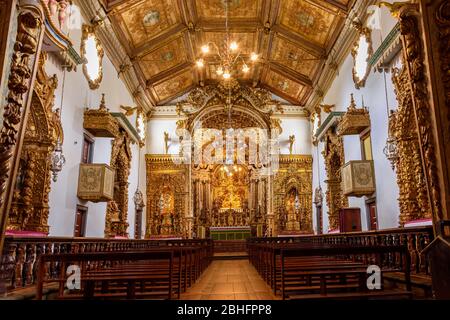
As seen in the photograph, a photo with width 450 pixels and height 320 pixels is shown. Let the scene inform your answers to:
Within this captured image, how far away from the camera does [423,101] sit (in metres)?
3.67

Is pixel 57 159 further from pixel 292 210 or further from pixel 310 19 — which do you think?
pixel 292 210

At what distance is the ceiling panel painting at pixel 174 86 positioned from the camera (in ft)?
58.7

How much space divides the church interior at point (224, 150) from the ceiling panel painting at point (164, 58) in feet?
0.32

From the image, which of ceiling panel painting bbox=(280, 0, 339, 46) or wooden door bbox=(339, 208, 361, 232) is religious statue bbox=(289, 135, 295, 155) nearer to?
ceiling panel painting bbox=(280, 0, 339, 46)

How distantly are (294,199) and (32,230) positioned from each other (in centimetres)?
1297

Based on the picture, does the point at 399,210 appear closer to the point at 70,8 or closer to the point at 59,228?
the point at 59,228

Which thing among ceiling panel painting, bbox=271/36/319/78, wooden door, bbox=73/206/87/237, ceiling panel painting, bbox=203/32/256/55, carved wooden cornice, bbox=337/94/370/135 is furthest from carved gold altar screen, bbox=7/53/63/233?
ceiling panel painting, bbox=271/36/319/78

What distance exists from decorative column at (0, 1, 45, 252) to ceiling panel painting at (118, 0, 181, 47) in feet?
30.2

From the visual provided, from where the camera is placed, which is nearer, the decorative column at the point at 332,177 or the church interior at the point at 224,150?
the church interior at the point at 224,150

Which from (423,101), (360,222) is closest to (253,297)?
(423,101)

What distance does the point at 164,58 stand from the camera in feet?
52.3

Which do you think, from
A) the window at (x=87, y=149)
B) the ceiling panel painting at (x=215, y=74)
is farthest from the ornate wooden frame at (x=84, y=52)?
the ceiling panel painting at (x=215, y=74)

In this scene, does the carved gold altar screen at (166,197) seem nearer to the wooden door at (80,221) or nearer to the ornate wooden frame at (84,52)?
the wooden door at (80,221)
